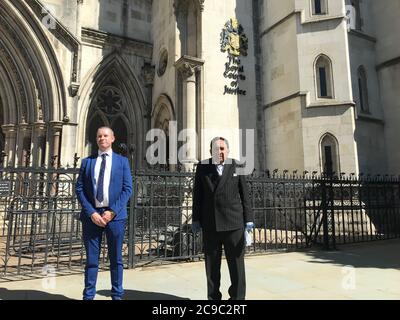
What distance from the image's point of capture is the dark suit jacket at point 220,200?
384 centimetres

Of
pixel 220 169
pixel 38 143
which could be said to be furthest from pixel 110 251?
pixel 38 143

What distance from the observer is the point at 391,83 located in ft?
45.8

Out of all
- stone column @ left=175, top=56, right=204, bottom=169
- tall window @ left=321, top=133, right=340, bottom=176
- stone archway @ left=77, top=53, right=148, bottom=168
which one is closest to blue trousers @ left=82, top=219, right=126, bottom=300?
stone column @ left=175, top=56, right=204, bottom=169

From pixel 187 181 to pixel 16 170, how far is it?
333cm

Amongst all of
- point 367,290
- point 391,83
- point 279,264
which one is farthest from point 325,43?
point 367,290

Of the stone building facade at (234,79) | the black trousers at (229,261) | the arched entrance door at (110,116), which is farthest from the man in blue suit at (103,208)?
the arched entrance door at (110,116)

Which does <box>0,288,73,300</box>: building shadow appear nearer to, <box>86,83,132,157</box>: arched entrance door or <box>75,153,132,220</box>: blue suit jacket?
<box>75,153,132,220</box>: blue suit jacket

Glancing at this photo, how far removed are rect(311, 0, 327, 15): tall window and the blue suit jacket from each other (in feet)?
39.3

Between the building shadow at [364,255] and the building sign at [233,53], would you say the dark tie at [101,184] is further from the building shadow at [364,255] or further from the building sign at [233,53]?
the building sign at [233,53]

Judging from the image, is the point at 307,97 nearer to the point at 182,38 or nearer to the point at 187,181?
the point at 182,38

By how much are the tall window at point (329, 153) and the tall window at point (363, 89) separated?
2.43 metres

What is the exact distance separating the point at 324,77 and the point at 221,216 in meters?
10.8

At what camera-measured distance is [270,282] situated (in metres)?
5.20
